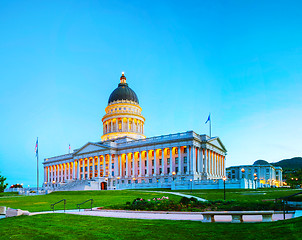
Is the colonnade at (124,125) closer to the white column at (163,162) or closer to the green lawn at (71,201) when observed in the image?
the white column at (163,162)

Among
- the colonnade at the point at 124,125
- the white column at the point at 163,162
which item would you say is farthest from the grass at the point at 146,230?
the colonnade at the point at 124,125

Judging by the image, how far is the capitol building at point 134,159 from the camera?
302 ft

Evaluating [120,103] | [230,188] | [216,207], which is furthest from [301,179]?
[216,207]

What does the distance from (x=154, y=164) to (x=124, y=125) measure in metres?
33.4

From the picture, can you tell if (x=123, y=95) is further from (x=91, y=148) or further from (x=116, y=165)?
(x=116, y=165)

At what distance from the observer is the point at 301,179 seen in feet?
329

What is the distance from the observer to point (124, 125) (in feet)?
421

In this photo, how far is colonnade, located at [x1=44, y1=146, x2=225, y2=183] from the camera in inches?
3713

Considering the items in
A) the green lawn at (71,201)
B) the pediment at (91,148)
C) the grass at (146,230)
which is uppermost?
the pediment at (91,148)

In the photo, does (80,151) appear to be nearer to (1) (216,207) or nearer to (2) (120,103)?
(2) (120,103)

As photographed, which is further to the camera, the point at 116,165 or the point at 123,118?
the point at 123,118

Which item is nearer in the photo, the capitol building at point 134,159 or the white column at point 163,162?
the capitol building at point 134,159

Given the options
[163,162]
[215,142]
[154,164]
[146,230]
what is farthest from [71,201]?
[215,142]

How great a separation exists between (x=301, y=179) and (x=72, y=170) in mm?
87852
